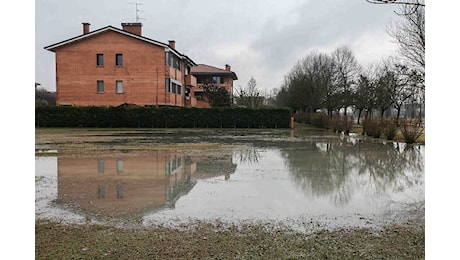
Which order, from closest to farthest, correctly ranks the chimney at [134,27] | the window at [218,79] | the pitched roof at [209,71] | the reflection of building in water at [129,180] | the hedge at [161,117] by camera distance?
the reflection of building in water at [129,180] < the hedge at [161,117] < the chimney at [134,27] < the pitched roof at [209,71] < the window at [218,79]

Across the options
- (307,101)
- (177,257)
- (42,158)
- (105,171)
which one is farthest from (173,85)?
(177,257)

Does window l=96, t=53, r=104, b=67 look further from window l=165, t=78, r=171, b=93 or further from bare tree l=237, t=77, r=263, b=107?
bare tree l=237, t=77, r=263, b=107

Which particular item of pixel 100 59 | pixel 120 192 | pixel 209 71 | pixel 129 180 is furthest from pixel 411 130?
pixel 209 71

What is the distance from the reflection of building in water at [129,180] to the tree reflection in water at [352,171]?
93.8 inches

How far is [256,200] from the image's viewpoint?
7.89m

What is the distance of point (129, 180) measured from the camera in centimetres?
1002

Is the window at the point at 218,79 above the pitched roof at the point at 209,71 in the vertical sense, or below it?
below

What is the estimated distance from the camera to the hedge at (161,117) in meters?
36.2

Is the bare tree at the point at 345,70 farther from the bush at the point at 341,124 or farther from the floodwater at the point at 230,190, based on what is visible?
the floodwater at the point at 230,190

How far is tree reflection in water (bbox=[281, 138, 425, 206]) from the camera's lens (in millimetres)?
9039

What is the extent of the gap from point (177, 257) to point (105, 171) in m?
7.28

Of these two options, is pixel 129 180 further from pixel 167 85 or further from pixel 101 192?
pixel 167 85

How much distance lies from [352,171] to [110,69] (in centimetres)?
3082

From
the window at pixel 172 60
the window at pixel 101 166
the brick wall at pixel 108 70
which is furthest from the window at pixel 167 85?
the window at pixel 101 166
